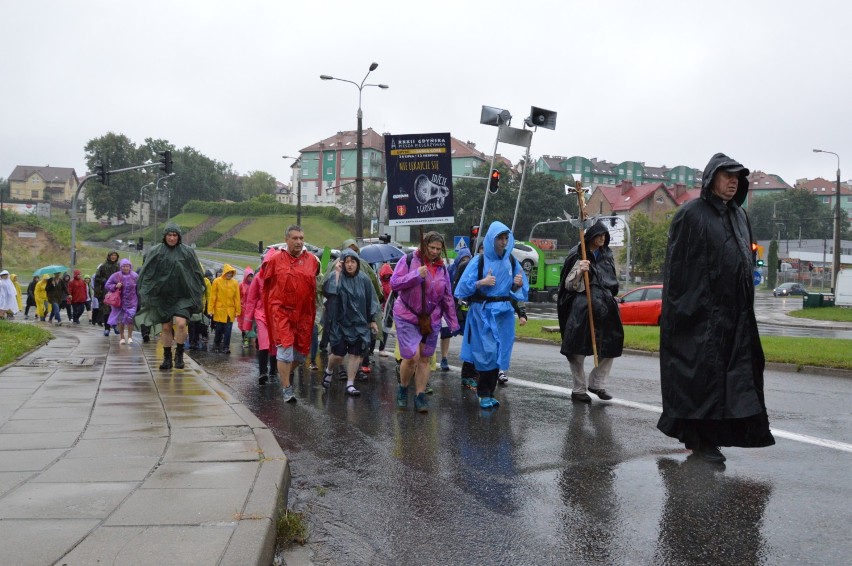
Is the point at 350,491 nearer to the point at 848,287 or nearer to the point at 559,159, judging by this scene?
the point at 848,287

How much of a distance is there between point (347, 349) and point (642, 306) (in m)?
15.2

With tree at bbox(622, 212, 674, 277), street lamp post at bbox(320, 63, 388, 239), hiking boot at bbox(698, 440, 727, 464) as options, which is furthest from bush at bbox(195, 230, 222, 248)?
hiking boot at bbox(698, 440, 727, 464)

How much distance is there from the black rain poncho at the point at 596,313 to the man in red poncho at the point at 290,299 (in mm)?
2722

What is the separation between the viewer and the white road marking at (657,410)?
611 centimetres

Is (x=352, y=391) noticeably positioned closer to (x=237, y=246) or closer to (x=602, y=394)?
(x=602, y=394)

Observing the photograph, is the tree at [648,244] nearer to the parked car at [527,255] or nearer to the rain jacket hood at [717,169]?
the parked car at [527,255]

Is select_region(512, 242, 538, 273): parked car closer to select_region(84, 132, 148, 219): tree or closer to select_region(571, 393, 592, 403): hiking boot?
select_region(571, 393, 592, 403): hiking boot

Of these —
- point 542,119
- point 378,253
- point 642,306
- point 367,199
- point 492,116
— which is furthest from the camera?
point 367,199

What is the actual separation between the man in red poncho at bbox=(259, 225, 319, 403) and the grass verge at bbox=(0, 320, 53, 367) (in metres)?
4.31

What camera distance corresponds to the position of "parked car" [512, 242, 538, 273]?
41.9m

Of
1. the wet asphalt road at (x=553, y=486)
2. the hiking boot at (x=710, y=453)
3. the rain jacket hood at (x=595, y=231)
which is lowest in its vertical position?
the wet asphalt road at (x=553, y=486)

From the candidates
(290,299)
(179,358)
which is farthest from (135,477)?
(179,358)

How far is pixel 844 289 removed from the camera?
40156 mm

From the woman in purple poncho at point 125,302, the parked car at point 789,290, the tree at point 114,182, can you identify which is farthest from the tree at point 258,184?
the woman in purple poncho at point 125,302
